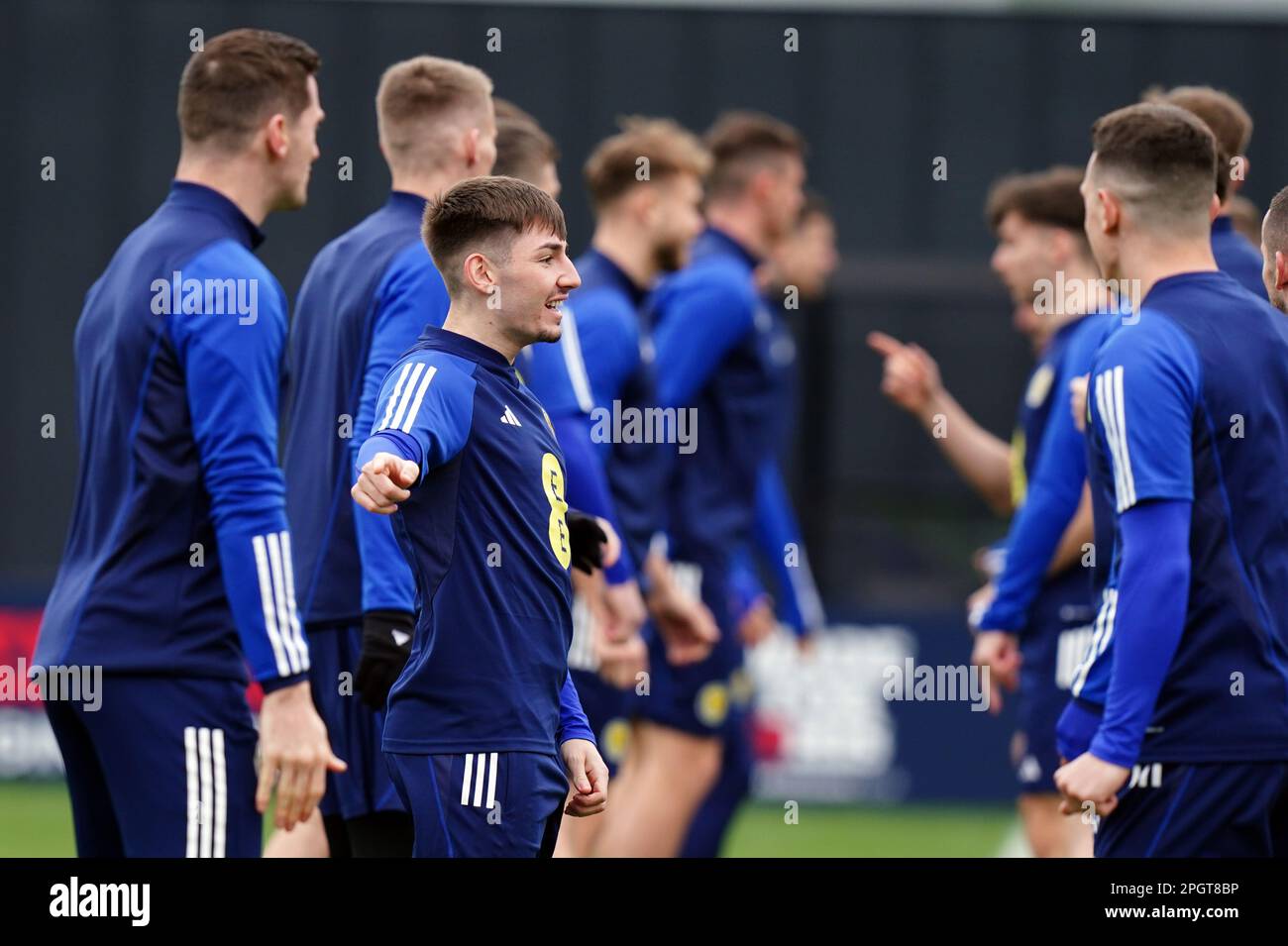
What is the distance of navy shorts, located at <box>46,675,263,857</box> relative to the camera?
152 inches

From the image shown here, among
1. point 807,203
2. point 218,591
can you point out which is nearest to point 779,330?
point 807,203

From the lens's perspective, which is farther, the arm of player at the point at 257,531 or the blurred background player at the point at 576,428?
the blurred background player at the point at 576,428

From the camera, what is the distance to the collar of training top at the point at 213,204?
4105 millimetres

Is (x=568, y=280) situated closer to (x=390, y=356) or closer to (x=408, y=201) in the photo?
(x=390, y=356)

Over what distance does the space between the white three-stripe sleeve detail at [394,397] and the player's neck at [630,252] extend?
2.83m

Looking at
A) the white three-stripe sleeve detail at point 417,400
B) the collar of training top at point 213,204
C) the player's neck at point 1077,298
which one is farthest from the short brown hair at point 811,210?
the white three-stripe sleeve detail at point 417,400

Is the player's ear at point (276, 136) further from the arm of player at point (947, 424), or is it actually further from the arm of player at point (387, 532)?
the arm of player at point (947, 424)

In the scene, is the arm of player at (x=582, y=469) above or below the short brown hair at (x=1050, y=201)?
below

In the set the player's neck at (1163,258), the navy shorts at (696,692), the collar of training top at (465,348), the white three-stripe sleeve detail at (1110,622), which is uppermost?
the player's neck at (1163,258)

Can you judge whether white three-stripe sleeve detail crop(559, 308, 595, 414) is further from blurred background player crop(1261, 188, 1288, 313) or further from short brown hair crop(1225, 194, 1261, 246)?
short brown hair crop(1225, 194, 1261, 246)

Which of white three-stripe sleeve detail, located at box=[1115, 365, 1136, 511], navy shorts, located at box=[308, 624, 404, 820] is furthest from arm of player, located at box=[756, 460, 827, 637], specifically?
white three-stripe sleeve detail, located at box=[1115, 365, 1136, 511]

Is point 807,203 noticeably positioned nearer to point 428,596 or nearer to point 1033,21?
point 1033,21

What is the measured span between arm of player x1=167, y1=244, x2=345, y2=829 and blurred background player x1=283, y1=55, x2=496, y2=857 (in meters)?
0.17
